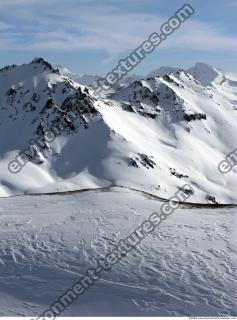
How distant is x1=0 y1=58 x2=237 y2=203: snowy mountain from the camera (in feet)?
404

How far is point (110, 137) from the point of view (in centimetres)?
13625

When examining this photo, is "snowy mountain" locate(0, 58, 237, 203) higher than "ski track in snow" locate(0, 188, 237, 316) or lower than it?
higher

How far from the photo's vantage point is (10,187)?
108 metres

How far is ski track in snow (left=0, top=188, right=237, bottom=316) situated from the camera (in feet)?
51.5

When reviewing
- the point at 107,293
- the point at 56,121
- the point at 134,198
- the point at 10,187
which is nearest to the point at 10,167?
the point at 10,187

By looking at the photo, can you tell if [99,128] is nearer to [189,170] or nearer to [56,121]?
[56,121]

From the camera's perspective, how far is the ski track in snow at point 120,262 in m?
15.7

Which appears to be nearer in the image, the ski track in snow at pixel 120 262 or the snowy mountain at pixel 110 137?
the ski track in snow at pixel 120 262

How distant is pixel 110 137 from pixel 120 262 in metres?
119

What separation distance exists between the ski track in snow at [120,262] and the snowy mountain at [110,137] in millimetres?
84598

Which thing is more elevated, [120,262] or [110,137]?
[110,137]

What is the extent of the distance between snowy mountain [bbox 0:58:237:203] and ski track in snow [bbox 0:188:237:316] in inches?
3331

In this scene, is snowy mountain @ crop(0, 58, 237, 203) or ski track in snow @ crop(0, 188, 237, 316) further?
snowy mountain @ crop(0, 58, 237, 203)

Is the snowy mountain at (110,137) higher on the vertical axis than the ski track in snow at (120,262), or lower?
higher
